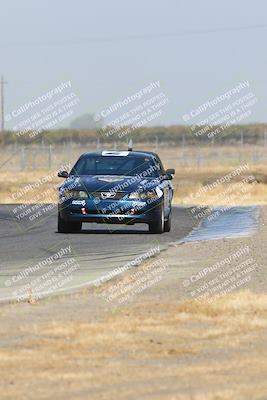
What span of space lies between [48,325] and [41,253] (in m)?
9.55

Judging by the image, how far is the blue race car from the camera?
26672 millimetres

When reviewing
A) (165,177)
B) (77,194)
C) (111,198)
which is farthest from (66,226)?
(165,177)

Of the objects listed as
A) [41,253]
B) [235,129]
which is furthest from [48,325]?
[235,129]

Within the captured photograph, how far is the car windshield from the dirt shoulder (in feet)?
30.6

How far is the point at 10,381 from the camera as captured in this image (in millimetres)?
9953

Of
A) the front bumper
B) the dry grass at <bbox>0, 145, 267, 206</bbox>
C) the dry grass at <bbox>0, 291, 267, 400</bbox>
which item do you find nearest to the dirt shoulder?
the dry grass at <bbox>0, 291, 267, 400</bbox>

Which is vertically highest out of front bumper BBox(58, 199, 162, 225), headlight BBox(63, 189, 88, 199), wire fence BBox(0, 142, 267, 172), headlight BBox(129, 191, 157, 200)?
headlight BBox(63, 189, 88, 199)

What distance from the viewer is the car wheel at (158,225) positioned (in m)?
27.2

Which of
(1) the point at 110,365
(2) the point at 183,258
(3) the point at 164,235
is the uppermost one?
(1) the point at 110,365

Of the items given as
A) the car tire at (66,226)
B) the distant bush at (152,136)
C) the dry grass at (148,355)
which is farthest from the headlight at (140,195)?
the distant bush at (152,136)

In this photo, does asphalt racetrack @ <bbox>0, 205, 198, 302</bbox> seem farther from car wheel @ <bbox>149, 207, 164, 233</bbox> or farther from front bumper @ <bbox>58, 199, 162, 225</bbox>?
front bumper @ <bbox>58, 199, 162, 225</bbox>

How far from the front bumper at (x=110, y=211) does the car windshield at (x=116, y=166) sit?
109 cm

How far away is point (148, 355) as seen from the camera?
11.2 meters

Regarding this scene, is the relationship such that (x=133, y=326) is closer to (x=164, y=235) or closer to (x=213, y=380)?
(x=213, y=380)
